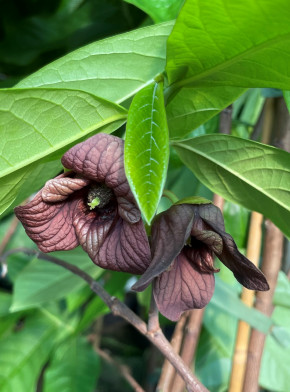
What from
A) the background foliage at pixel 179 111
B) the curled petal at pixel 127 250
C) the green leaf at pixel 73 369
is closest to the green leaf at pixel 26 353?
the green leaf at pixel 73 369

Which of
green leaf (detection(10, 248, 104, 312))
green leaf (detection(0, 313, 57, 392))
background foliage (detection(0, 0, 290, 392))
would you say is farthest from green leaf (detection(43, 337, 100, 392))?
background foliage (detection(0, 0, 290, 392))

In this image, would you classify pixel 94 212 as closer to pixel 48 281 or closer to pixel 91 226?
Result: pixel 91 226

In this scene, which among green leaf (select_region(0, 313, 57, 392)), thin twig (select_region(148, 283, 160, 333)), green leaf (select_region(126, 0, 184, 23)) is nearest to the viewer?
thin twig (select_region(148, 283, 160, 333))

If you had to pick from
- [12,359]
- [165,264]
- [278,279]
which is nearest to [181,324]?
[278,279]

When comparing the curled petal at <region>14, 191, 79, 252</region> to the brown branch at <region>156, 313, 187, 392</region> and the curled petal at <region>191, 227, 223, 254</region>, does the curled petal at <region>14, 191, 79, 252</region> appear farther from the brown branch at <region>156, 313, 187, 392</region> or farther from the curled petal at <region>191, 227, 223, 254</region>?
the brown branch at <region>156, 313, 187, 392</region>

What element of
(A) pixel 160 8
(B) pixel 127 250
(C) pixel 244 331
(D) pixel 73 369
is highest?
(A) pixel 160 8

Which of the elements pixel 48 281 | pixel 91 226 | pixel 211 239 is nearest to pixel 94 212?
pixel 91 226

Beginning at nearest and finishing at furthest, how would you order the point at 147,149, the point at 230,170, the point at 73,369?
the point at 147,149 < the point at 230,170 < the point at 73,369
